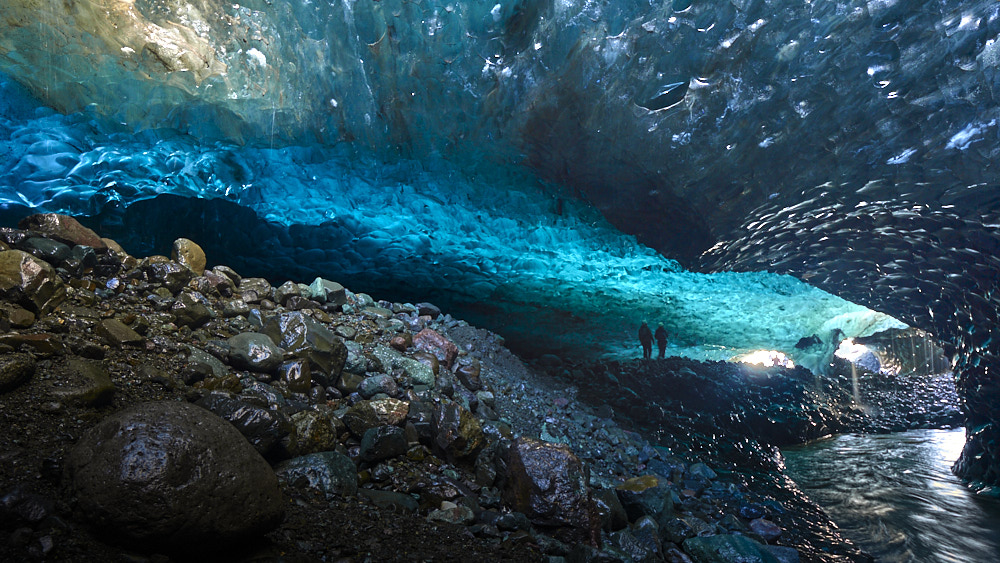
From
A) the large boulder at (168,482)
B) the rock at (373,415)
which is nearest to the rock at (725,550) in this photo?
the rock at (373,415)

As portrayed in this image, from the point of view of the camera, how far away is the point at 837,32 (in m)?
3.05

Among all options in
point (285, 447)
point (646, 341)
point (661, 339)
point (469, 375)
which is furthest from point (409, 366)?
point (661, 339)

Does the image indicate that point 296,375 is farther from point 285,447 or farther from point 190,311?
point 190,311

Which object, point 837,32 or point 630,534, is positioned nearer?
point 630,534

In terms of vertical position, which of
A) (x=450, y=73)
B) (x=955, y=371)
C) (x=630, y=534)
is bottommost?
(x=630, y=534)

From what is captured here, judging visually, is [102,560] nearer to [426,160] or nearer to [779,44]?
[426,160]

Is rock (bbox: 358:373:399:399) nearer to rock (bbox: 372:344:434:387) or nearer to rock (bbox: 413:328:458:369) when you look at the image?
rock (bbox: 372:344:434:387)

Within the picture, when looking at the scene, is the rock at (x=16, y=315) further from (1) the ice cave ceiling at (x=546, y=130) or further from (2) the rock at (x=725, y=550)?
(2) the rock at (x=725, y=550)

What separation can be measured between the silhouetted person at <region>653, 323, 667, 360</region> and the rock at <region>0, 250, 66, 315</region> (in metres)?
10.0

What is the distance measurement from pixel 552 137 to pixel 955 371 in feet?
23.1

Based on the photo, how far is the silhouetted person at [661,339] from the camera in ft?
33.4

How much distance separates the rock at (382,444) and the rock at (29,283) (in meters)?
2.16

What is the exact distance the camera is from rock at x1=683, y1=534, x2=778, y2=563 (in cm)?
288

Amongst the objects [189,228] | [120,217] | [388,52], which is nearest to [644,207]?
[388,52]
